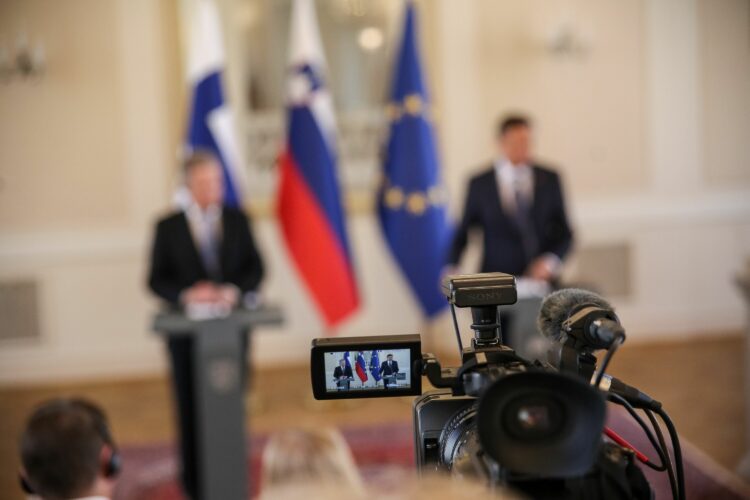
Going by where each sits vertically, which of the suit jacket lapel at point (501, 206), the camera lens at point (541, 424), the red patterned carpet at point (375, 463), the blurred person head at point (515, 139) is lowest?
the red patterned carpet at point (375, 463)

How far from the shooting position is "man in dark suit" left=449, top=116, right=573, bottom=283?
4.54 m

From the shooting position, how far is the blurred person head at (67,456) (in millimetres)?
1467

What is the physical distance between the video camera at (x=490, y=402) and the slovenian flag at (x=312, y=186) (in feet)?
13.1

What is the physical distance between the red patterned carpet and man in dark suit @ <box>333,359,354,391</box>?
2.55 metres

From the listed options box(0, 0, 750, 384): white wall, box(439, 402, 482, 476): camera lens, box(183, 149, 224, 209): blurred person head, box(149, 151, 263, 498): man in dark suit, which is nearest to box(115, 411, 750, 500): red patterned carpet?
box(149, 151, 263, 498): man in dark suit

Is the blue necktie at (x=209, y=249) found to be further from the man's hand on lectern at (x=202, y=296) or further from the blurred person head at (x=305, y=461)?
the blurred person head at (x=305, y=461)

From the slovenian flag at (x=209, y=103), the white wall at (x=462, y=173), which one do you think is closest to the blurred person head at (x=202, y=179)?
the slovenian flag at (x=209, y=103)

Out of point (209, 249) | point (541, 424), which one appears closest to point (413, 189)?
point (209, 249)

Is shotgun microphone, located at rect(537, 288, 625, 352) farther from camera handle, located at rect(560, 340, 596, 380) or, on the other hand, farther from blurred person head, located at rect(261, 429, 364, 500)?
blurred person head, located at rect(261, 429, 364, 500)

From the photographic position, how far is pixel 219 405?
11.7 feet

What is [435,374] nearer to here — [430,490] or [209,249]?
[430,490]

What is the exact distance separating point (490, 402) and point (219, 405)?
271cm

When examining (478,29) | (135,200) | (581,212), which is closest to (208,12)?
(135,200)

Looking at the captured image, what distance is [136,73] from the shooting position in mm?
6387
